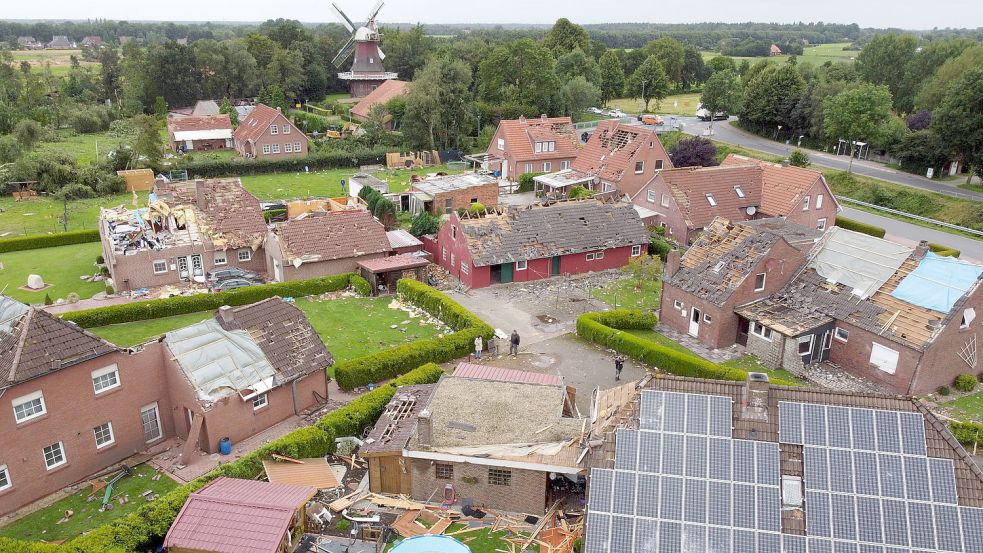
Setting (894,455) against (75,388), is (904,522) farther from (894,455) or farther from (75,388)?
(75,388)

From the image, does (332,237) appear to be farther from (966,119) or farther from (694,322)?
(966,119)

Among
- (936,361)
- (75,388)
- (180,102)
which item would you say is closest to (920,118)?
(936,361)

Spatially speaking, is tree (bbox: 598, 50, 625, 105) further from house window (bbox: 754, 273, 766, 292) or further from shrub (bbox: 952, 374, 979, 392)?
shrub (bbox: 952, 374, 979, 392)

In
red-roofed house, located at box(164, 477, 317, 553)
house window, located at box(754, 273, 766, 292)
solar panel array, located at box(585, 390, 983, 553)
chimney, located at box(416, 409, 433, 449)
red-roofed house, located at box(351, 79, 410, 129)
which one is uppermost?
red-roofed house, located at box(351, 79, 410, 129)

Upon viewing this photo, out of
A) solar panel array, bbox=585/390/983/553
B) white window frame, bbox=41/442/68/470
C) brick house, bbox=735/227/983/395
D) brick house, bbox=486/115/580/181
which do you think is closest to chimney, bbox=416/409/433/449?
solar panel array, bbox=585/390/983/553

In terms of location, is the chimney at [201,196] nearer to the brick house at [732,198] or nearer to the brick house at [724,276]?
the brick house at [724,276]

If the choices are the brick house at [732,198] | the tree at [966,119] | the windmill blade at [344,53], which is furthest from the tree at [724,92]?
the windmill blade at [344,53]

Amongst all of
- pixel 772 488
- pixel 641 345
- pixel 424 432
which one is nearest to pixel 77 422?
pixel 424 432
